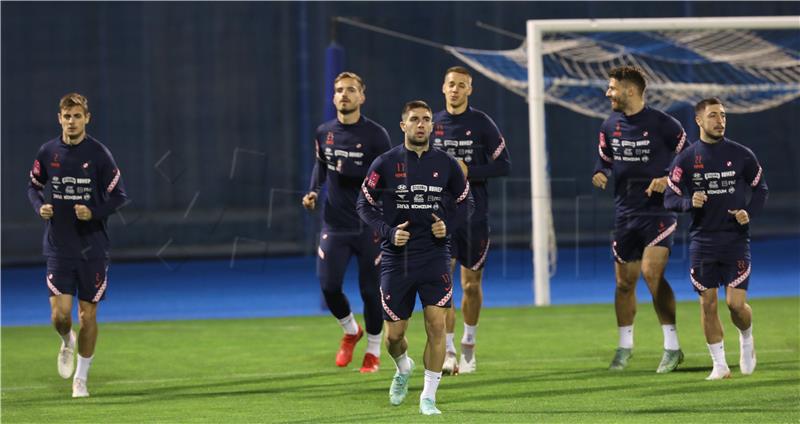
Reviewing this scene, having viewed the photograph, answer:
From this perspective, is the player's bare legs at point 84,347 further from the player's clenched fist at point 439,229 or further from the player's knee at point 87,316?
the player's clenched fist at point 439,229

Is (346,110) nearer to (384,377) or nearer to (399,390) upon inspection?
(384,377)

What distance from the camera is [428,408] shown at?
682 cm

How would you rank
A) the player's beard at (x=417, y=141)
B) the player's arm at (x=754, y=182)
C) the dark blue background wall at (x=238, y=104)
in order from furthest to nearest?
the dark blue background wall at (x=238, y=104)
the player's arm at (x=754, y=182)
the player's beard at (x=417, y=141)

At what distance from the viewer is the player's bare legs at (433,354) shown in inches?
270

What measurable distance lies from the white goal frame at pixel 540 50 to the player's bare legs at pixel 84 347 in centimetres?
564

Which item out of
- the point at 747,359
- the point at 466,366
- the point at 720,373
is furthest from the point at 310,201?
the point at 747,359

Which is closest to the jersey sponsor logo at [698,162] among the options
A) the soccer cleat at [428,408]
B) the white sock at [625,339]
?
the white sock at [625,339]

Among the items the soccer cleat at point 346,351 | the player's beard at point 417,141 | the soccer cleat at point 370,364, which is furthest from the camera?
the soccer cleat at point 346,351

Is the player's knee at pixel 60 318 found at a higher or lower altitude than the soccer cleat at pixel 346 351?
higher

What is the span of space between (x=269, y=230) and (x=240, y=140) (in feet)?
4.71

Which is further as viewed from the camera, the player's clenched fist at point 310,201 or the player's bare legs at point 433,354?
the player's clenched fist at point 310,201

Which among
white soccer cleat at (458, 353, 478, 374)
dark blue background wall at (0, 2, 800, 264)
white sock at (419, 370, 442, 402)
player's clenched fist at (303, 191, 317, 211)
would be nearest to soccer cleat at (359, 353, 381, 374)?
white soccer cleat at (458, 353, 478, 374)

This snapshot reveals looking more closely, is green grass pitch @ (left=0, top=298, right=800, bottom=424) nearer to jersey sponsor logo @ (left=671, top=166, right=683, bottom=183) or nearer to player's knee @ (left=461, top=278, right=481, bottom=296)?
player's knee @ (left=461, top=278, right=481, bottom=296)

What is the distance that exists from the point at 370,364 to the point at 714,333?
90.1 inches
